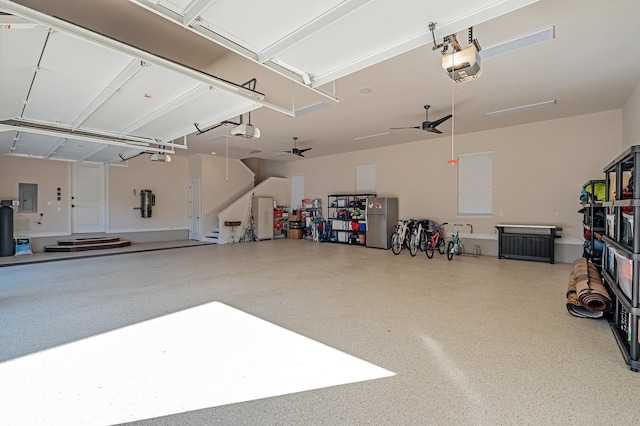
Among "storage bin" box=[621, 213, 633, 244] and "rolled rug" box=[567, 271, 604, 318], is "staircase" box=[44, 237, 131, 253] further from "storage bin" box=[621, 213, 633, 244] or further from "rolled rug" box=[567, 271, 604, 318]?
"storage bin" box=[621, 213, 633, 244]

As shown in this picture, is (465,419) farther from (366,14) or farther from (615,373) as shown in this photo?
(366,14)

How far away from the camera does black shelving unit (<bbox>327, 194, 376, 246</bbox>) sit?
10324 mm

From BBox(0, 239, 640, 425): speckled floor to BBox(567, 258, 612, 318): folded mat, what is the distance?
0.14 metres

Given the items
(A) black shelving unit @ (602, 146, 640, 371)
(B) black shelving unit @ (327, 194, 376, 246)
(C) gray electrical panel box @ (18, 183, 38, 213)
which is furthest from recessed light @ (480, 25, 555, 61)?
(C) gray electrical panel box @ (18, 183, 38, 213)

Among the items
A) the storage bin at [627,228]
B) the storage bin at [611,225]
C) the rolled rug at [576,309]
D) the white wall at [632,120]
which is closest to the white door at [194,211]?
the rolled rug at [576,309]

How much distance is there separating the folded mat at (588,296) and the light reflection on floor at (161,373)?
2727 millimetres

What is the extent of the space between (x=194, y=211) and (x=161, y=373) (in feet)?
33.2

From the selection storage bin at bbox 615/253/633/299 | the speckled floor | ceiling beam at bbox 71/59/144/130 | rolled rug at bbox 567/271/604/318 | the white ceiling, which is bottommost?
the speckled floor

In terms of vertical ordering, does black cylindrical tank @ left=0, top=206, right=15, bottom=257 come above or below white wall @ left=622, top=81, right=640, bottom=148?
below

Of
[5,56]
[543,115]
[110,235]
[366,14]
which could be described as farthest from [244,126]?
[110,235]

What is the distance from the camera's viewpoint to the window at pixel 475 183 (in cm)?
802

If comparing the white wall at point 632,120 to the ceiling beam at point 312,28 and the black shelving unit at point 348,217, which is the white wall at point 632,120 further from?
the black shelving unit at point 348,217

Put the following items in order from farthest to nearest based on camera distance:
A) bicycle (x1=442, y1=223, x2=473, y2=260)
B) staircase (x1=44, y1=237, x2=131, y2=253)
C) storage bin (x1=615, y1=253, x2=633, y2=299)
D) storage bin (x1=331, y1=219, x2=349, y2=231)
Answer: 1. storage bin (x1=331, y1=219, x2=349, y2=231)
2. staircase (x1=44, y1=237, x2=131, y2=253)
3. bicycle (x1=442, y1=223, x2=473, y2=260)
4. storage bin (x1=615, y1=253, x2=633, y2=299)

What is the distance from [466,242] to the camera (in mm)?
8383
